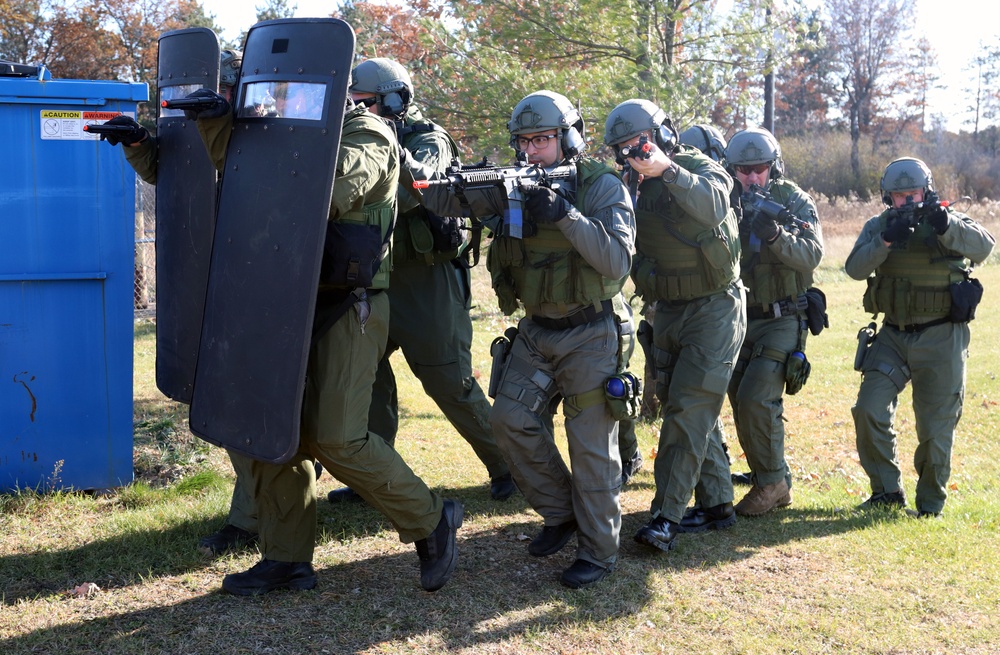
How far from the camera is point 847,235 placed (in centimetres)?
2703

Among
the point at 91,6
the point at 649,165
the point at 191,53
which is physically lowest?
the point at 649,165

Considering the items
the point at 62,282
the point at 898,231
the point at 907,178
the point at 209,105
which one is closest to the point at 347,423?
the point at 209,105

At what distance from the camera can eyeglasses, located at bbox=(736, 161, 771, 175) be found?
18.4 ft

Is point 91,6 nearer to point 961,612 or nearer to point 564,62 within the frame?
point 564,62

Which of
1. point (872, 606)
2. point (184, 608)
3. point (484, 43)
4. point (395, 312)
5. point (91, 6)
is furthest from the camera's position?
point (91, 6)

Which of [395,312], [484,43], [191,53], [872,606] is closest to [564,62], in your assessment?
[484,43]

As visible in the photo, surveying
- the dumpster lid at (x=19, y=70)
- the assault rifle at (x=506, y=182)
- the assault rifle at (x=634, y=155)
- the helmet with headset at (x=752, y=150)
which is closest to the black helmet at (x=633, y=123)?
the assault rifle at (x=634, y=155)

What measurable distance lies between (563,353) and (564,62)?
5.84m

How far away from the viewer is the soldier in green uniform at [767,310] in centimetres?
546

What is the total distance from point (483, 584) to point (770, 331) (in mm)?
2404

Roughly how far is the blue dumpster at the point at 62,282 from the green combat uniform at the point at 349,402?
1696mm

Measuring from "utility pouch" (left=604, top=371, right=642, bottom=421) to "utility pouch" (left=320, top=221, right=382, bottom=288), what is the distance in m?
1.21

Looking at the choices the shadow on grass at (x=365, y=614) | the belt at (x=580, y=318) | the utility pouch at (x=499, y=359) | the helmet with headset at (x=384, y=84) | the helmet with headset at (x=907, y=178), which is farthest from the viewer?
the helmet with headset at (x=907, y=178)

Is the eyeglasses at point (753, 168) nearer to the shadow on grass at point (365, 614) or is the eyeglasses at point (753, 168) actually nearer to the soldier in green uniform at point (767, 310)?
the soldier in green uniform at point (767, 310)
